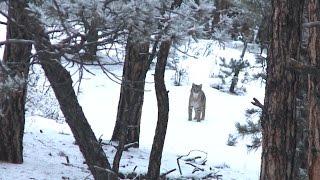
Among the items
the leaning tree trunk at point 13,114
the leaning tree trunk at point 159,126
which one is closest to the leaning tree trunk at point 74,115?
the leaning tree trunk at point 13,114

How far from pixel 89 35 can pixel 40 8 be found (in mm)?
344

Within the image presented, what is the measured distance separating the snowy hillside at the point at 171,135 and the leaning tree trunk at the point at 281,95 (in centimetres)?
101

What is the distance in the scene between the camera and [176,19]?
167 inches

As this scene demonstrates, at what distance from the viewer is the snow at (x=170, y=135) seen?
6855mm

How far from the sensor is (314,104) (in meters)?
4.86

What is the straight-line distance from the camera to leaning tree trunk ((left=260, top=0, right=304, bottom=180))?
436 cm

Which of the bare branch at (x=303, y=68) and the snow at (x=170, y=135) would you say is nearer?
the bare branch at (x=303, y=68)

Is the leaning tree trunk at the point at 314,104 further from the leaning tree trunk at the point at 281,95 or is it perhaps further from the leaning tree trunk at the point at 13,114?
the leaning tree trunk at the point at 13,114

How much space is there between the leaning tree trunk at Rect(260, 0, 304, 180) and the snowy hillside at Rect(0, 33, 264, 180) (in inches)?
39.9

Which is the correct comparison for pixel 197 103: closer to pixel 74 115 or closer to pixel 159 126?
pixel 159 126

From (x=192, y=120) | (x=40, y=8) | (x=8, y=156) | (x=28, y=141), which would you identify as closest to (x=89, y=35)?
(x=40, y=8)

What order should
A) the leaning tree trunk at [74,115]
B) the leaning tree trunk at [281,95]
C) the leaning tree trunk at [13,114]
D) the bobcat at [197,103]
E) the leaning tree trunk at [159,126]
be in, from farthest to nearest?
the bobcat at [197,103]
the leaning tree trunk at [159,126]
the leaning tree trunk at [13,114]
the leaning tree trunk at [74,115]
the leaning tree trunk at [281,95]

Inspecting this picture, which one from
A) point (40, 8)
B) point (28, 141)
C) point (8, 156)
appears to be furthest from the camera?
point (28, 141)

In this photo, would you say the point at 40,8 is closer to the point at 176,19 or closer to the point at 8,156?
the point at 176,19
